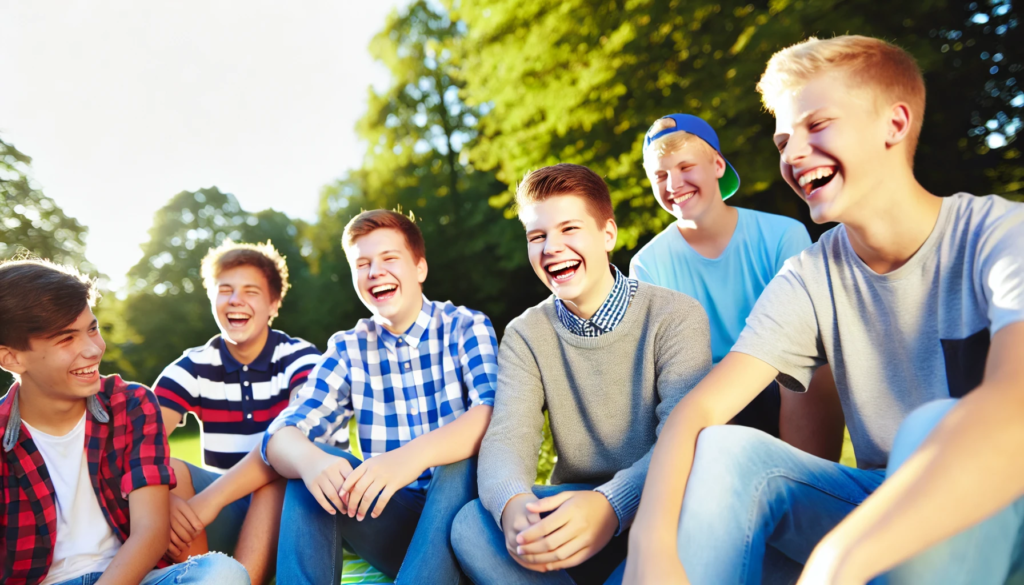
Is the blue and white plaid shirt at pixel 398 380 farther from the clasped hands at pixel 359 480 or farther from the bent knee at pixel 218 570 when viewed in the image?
the bent knee at pixel 218 570

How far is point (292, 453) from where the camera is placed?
7.45 ft

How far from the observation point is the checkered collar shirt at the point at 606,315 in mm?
2232

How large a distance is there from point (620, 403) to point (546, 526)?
58 centimetres

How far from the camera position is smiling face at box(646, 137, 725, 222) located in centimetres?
307

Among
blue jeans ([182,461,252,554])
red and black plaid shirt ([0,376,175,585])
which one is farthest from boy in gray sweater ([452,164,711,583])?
blue jeans ([182,461,252,554])

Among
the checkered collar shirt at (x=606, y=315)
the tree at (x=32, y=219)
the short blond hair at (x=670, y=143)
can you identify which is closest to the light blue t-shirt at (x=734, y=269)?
the short blond hair at (x=670, y=143)

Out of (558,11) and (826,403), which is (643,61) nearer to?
(558,11)

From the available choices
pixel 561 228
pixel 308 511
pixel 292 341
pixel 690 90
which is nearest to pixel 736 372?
pixel 561 228

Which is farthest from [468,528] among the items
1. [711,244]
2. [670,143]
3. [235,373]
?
[670,143]

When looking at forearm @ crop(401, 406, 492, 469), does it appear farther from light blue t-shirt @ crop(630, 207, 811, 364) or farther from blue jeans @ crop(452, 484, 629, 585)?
light blue t-shirt @ crop(630, 207, 811, 364)

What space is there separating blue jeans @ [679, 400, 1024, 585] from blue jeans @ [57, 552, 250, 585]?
1343 millimetres

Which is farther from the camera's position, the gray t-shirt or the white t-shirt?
the white t-shirt

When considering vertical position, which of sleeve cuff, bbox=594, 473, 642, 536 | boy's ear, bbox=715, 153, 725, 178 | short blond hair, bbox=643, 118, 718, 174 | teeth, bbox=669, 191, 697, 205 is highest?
short blond hair, bbox=643, 118, 718, 174

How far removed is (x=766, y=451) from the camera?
1510mm
